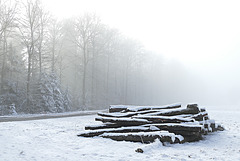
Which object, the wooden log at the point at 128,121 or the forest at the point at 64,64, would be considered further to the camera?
the forest at the point at 64,64

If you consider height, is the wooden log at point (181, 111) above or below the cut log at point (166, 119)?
Result: above

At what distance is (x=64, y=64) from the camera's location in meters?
36.9

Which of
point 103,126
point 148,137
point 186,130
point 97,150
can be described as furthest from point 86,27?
point 97,150

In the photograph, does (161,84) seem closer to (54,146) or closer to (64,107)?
(64,107)

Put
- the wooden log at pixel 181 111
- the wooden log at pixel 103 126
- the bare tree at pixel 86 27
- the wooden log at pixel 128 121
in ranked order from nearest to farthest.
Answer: the wooden log at pixel 128 121 → the wooden log at pixel 103 126 → the wooden log at pixel 181 111 → the bare tree at pixel 86 27

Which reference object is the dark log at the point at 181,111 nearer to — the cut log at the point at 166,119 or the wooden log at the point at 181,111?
the wooden log at the point at 181,111

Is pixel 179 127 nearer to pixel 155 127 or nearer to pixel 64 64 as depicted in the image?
pixel 155 127

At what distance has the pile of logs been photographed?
26.0 ft

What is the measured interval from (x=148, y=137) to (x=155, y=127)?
965 millimetres

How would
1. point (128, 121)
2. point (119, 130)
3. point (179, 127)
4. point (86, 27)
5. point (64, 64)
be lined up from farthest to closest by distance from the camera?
point (64, 64) < point (86, 27) < point (128, 121) < point (119, 130) < point (179, 127)

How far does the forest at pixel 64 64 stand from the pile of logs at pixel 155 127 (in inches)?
588

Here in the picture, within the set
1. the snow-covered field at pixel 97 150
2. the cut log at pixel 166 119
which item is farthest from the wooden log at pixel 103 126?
the cut log at pixel 166 119

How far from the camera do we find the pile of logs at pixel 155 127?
792 cm

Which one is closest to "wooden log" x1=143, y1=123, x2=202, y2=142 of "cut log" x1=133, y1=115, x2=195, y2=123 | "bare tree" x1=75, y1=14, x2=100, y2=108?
"cut log" x1=133, y1=115, x2=195, y2=123
